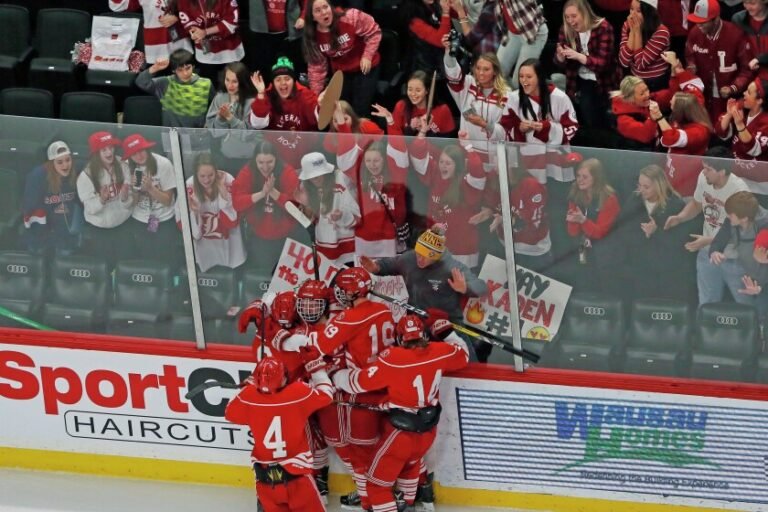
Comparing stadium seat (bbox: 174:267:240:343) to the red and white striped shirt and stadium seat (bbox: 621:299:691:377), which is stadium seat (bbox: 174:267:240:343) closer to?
stadium seat (bbox: 621:299:691:377)

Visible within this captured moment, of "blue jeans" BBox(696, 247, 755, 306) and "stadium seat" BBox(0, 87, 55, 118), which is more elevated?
"stadium seat" BBox(0, 87, 55, 118)

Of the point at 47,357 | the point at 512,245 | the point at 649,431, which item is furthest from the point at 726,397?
the point at 47,357

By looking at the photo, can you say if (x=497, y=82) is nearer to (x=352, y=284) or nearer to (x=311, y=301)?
(x=352, y=284)

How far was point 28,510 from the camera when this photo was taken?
26.7 feet

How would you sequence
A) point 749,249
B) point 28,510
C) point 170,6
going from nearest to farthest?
1. point 749,249
2. point 28,510
3. point 170,6

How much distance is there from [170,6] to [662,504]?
4.23 meters

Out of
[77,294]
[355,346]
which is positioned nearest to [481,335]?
[355,346]

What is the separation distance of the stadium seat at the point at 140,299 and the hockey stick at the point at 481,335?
3.45 ft

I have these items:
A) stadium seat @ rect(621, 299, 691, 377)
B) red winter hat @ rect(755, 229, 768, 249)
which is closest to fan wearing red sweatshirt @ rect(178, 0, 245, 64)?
stadium seat @ rect(621, 299, 691, 377)

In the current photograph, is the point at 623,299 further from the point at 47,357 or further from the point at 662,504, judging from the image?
the point at 47,357

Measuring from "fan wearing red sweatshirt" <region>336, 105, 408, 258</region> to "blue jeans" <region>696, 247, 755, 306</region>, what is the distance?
4.63 ft

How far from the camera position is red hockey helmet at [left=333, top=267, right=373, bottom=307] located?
772 centimetres

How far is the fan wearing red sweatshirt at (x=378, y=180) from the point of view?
7.80 metres

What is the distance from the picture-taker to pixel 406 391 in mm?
7695
